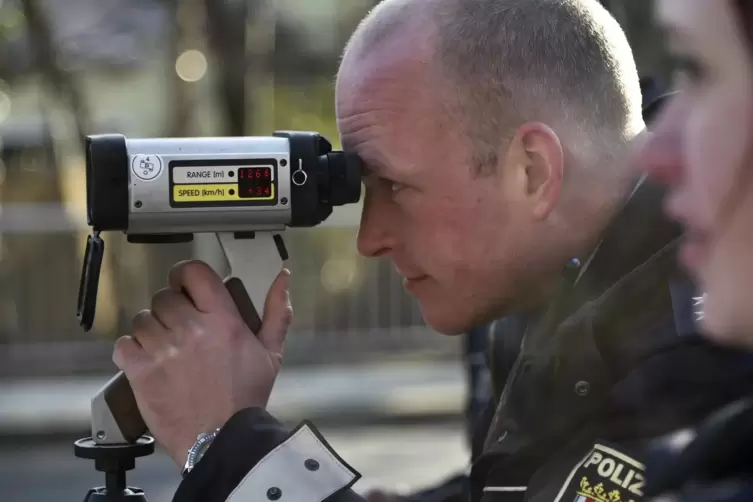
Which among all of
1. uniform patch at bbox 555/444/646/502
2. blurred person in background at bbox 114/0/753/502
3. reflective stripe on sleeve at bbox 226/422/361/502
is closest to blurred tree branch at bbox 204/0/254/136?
blurred person in background at bbox 114/0/753/502

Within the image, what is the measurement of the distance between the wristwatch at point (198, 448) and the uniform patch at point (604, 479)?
54 centimetres

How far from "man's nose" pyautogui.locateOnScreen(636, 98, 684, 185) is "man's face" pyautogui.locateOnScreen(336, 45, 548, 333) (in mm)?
894

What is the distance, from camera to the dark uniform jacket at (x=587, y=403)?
1.54 metres

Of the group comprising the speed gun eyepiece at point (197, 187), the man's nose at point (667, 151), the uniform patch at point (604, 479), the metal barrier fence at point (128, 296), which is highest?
the man's nose at point (667, 151)

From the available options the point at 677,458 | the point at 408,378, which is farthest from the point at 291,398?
the point at 677,458

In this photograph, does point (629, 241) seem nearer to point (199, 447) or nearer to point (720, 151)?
point (199, 447)

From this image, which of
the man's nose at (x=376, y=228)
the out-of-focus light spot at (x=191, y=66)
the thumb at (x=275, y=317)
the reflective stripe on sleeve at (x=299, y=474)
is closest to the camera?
the reflective stripe on sleeve at (x=299, y=474)

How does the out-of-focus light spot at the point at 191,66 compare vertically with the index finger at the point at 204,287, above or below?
above

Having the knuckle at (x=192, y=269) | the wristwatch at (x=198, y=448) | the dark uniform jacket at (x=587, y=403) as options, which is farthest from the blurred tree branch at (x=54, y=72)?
the dark uniform jacket at (x=587, y=403)

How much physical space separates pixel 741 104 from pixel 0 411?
26.8ft

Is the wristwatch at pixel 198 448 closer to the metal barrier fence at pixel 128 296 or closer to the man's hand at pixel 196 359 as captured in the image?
the man's hand at pixel 196 359

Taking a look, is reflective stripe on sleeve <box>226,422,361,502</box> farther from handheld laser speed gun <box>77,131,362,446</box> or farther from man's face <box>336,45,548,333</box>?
man's face <box>336,45,548,333</box>

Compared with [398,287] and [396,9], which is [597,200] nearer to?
[396,9]

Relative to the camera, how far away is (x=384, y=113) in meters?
2.07
